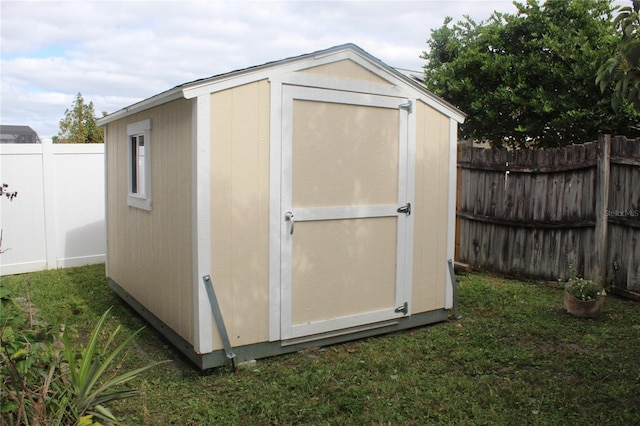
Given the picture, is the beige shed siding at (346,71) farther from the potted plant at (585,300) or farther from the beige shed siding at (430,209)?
the potted plant at (585,300)

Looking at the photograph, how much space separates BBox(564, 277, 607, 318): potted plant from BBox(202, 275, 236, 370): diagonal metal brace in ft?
12.0

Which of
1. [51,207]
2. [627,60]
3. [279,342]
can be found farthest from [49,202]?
[627,60]

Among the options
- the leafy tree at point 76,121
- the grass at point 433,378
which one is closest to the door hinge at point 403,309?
the grass at point 433,378

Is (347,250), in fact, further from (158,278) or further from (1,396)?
(1,396)

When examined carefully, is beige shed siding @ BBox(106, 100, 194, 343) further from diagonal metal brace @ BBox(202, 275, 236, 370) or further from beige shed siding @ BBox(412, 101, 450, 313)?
beige shed siding @ BBox(412, 101, 450, 313)

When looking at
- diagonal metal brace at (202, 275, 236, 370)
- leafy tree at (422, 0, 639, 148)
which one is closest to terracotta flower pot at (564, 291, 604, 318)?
leafy tree at (422, 0, 639, 148)

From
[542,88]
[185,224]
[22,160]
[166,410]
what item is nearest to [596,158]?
[542,88]

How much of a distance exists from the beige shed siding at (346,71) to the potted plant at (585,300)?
9.93ft

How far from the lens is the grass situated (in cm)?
350

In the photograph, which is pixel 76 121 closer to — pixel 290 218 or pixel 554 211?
pixel 290 218

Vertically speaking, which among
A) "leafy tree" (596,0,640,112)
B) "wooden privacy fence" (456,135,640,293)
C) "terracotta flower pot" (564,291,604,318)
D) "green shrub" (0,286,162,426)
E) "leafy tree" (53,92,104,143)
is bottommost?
"terracotta flower pot" (564,291,604,318)

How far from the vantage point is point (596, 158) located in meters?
6.35

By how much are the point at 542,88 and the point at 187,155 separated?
5.61 m

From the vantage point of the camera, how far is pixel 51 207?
324 inches
